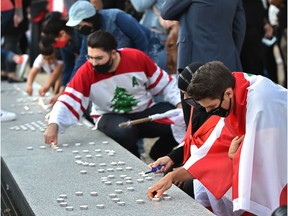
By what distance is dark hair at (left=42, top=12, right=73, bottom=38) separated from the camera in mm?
8289

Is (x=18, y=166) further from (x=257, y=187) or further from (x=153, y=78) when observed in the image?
(x=257, y=187)

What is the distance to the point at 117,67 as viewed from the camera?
22.9 ft

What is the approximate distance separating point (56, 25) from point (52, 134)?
75.9 inches

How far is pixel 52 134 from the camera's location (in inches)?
261

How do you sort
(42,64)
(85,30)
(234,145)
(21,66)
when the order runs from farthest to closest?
(21,66) → (42,64) → (85,30) → (234,145)

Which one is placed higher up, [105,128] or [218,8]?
[218,8]

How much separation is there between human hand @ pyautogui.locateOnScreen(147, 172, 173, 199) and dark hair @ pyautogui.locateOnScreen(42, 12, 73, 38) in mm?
3494

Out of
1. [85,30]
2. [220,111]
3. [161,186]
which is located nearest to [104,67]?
[85,30]

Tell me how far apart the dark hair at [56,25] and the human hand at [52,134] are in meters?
1.82

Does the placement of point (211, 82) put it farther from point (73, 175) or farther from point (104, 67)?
point (104, 67)

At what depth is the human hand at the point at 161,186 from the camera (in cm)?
498

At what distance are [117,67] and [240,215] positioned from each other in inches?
89.5

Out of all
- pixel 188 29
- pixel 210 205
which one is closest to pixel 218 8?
pixel 188 29

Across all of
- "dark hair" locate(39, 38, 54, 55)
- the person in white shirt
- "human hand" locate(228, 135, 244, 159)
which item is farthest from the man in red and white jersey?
"human hand" locate(228, 135, 244, 159)
